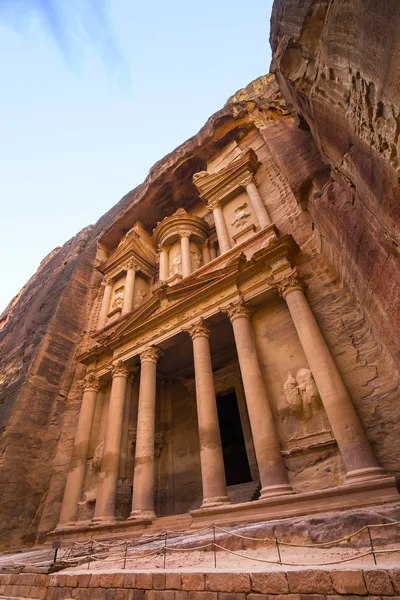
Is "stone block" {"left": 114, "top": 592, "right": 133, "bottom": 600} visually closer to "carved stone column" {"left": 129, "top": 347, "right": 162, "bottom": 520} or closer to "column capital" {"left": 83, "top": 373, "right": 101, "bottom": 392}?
"carved stone column" {"left": 129, "top": 347, "right": 162, "bottom": 520}

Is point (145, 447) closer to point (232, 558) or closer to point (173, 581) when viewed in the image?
point (232, 558)

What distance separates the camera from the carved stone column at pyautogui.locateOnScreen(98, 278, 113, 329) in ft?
56.6

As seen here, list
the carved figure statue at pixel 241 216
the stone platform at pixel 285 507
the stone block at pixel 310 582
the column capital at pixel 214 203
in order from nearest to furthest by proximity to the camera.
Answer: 1. the stone block at pixel 310 582
2. the stone platform at pixel 285 507
3. the carved figure statue at pixel 241 216
4. the column capital at pixel 214 203

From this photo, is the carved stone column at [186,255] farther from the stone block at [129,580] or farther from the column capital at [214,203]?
the stone block at [129,580]

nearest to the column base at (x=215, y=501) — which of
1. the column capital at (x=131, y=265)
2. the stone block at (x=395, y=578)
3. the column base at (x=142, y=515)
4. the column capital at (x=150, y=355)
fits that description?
the column base at (x=142, y=515)

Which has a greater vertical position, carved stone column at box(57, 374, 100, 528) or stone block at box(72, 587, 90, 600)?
carved stone column at box(57, 374, 100, 528)

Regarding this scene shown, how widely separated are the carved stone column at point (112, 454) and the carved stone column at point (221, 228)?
6.56 m

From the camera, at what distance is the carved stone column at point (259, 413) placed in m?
6.86

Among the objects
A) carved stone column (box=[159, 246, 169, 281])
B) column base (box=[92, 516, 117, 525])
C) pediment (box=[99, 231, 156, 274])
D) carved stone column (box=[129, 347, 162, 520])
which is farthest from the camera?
pediment (box=[99, 231, 156, 274])

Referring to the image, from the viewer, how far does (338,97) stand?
175 inches

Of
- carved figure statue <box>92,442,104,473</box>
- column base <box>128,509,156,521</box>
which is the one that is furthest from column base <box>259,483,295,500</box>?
carved figure statue <box>92,442,104,473</box>

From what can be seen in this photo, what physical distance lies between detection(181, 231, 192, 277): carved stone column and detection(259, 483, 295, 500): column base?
9.76 meters

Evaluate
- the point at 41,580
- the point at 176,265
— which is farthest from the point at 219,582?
the point at 176,265

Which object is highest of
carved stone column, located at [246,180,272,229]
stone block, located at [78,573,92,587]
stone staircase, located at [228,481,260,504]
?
carved stone column, located at [246,180,272,229]
